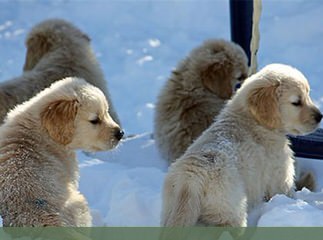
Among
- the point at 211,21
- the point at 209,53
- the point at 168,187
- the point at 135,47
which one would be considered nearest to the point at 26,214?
the point at 168,187

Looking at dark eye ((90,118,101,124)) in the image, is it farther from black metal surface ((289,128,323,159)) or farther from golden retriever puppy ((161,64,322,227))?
black metal surface ((289,128,323,159))

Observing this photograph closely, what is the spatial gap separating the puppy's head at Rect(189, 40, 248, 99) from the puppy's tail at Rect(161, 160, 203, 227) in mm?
1618

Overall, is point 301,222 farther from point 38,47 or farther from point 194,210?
point 38,47

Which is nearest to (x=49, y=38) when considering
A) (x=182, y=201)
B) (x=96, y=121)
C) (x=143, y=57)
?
(x=96, y=121)

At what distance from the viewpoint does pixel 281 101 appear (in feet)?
13.9

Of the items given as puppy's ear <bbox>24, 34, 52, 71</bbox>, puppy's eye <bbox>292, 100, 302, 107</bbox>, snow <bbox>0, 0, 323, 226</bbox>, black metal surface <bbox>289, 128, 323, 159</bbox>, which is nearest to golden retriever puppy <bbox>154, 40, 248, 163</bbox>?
snow <bbox>0, 0, 323, 226</bbox>

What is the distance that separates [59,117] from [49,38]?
2240mm

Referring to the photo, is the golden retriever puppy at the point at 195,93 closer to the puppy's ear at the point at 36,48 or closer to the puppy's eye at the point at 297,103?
the puppy's eye at the point at 297,103

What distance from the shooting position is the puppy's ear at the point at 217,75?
5281 mm

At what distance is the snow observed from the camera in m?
4.49

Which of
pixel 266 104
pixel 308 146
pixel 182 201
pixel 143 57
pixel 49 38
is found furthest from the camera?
pixel 143 57

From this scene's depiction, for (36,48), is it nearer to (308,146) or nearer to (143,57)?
(308,146)

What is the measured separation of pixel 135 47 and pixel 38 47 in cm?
305

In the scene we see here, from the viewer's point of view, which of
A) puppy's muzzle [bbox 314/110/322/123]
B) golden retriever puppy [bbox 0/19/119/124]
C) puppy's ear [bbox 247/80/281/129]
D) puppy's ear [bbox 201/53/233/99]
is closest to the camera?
puppy's ear [bbox 247/80/281/129]
